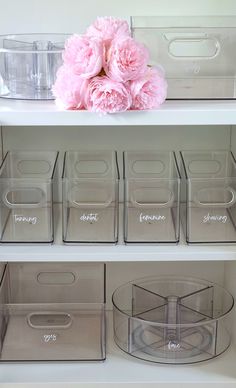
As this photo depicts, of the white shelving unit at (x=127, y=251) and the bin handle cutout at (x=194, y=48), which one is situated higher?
the bin handle cutout at (x=194, y=48)

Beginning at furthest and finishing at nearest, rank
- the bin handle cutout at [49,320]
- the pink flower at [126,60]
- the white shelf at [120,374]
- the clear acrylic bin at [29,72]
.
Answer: the bin handle cutout at [49,320] < the white shelf at [120,374] < the clear acrylic bin at [29,72] < the pink flower at [126,60]

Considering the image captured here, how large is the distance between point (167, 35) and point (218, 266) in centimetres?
63

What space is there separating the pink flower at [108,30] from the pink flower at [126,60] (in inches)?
1.0

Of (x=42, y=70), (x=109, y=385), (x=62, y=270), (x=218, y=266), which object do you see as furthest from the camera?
(x=218, y=266)

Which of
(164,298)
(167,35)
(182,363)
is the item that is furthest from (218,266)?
(167,35)

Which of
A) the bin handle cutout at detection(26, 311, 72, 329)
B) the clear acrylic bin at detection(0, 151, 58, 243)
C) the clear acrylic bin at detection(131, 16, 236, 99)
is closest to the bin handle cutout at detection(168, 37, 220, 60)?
the clear acrylic bin at detection(131, 16, 236, 99)

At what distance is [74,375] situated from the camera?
1479mm

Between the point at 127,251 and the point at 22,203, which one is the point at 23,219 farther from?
the point at 127,251

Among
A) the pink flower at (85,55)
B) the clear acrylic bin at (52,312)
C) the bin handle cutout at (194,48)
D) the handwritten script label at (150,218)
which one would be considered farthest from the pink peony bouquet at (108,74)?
the clear acrylic bin at (52,312)

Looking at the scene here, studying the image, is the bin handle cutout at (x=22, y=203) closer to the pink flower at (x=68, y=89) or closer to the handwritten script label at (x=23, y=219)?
the handwritten script label at (x=23, y=219)

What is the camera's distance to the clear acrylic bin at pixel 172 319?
1535 millimetres

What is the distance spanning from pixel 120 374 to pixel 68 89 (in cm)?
62

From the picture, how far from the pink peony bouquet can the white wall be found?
0.87 feet

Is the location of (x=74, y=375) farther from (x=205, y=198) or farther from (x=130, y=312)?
(x=205, y=198)
